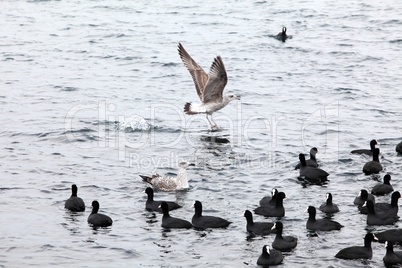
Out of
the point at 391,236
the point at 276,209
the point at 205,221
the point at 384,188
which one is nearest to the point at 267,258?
the point at 205,221

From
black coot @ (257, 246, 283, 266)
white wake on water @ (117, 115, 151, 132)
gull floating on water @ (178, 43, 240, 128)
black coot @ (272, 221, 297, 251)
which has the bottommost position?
black coot @ (257, 246, 283, 266)

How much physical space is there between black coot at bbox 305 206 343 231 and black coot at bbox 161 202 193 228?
2602 millimetres

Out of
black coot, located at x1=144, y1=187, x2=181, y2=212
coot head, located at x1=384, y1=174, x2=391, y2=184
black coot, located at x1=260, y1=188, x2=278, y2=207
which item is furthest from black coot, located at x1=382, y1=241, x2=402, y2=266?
black coot, located at x1=144, y1=187, x2=181, y2=212

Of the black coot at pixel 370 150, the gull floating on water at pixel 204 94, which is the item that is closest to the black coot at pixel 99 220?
the black coot at pixel 370 150

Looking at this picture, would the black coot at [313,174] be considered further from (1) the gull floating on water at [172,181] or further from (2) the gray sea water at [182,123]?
(1) the gull floating on water at [172,181]

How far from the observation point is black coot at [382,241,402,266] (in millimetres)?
12531

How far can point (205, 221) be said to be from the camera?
1453cm

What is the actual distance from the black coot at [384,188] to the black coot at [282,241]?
3.82m

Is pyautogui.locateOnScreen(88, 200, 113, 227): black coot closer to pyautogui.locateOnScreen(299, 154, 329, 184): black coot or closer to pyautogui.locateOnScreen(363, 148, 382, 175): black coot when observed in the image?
pyautogui.locateOnScreen(299, 154, 329, 184): black coot

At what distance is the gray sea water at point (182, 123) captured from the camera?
46.0 feet

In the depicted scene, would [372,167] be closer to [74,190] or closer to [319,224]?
[319,224]

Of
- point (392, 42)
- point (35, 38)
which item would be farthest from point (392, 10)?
point (35, 38)

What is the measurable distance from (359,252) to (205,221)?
3434 millimetres

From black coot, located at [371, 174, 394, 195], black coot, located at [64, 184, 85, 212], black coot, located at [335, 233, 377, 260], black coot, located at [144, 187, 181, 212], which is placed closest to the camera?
black coot, located at [335, 233, 377, 260]
